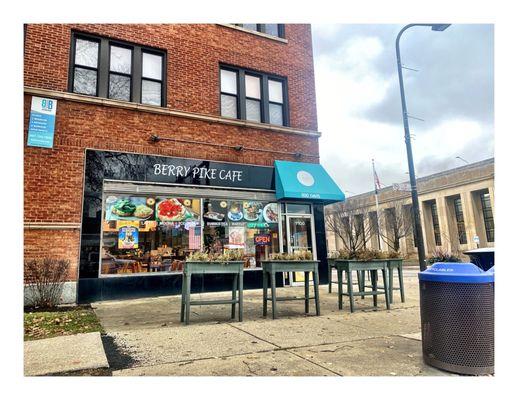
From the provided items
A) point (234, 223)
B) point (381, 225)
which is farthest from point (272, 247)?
point (381, 225)

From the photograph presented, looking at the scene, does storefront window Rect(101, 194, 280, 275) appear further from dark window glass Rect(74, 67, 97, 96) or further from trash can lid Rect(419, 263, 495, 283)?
trash can lid Rect(419, 263, 495, 283)

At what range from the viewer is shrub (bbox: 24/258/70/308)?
844 cm

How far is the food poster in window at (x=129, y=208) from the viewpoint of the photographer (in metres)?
10.0

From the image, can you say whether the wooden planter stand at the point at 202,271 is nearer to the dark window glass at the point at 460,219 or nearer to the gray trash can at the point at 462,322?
the gray trash can at the point at 462,322

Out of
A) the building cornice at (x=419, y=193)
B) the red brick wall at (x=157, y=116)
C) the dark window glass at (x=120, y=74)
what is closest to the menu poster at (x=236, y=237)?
the red brick wall at (x=157, y=116)

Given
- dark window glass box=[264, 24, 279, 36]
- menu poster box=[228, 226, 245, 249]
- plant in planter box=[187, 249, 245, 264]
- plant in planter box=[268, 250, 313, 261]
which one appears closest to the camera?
plant in planter box=[187, 249, 245, 264]

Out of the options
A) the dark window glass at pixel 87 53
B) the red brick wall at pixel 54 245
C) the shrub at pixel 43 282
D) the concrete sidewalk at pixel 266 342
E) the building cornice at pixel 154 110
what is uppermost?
the dark window glass at pixel 87 53

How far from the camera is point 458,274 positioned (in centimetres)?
391

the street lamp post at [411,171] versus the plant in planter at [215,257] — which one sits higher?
the street lamp post at [411,171]

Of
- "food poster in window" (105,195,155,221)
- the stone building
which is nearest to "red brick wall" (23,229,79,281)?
"food poster in window" (105,195,155,221)

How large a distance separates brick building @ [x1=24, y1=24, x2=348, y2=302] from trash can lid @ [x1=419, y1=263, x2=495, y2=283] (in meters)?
7.69

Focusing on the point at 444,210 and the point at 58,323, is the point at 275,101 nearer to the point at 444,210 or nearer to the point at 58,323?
the point at 58,323

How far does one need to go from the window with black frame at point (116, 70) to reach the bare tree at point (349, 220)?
114 ft

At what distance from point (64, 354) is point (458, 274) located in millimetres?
4622
